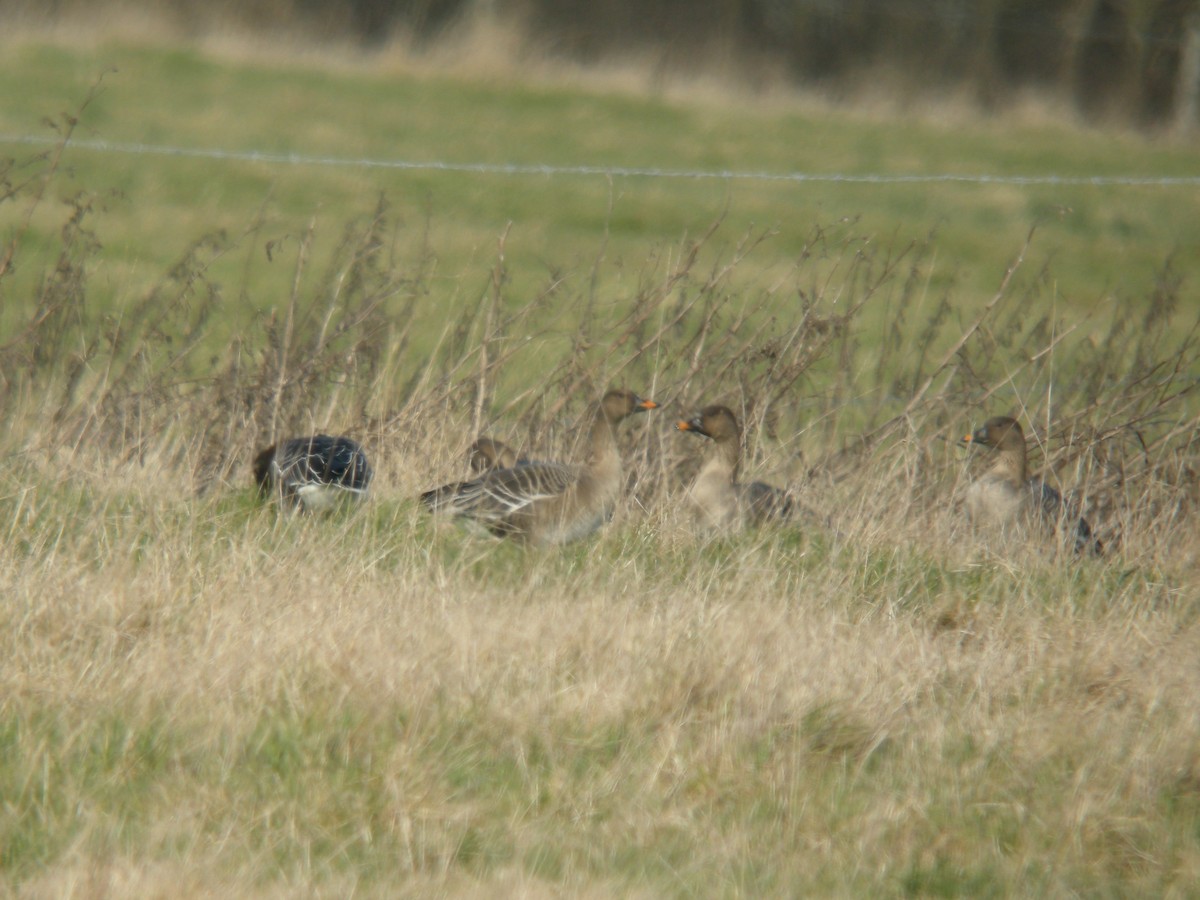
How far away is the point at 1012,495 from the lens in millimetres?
6262

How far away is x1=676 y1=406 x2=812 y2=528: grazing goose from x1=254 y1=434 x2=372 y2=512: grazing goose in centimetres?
128

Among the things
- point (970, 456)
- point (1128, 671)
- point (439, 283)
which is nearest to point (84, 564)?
point (1128, 671)

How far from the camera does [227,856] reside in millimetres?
3066

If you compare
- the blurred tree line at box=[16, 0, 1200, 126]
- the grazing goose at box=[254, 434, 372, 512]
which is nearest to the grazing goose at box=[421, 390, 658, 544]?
the grazing goose at box=[254, 434, 372, 512]

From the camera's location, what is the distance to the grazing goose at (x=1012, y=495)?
5.82 meters

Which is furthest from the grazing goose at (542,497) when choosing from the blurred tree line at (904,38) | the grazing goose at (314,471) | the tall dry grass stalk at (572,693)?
the blurred tree line at (904,38)

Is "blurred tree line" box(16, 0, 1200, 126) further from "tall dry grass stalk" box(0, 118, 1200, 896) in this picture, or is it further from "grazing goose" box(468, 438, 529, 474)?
"tall dry grass stalk" box(0, 118, 1200, 896)

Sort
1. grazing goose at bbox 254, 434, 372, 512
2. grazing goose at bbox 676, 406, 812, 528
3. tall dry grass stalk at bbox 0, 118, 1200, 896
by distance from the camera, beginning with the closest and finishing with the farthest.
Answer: tall dry grass stalk at bbox 0, 118, 1200, 896 < grazing goose at bbox 254, 434, 372, 512 < grazing goose at bbox 676, 406, 812, 528

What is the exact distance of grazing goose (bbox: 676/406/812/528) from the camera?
18.8 feet

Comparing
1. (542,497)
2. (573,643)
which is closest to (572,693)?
(573,643)

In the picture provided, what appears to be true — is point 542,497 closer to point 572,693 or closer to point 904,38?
point 572,693

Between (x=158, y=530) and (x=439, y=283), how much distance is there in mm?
7587

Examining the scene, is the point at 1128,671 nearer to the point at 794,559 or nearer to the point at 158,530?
the point at 794,559

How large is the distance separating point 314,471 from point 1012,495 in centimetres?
285
